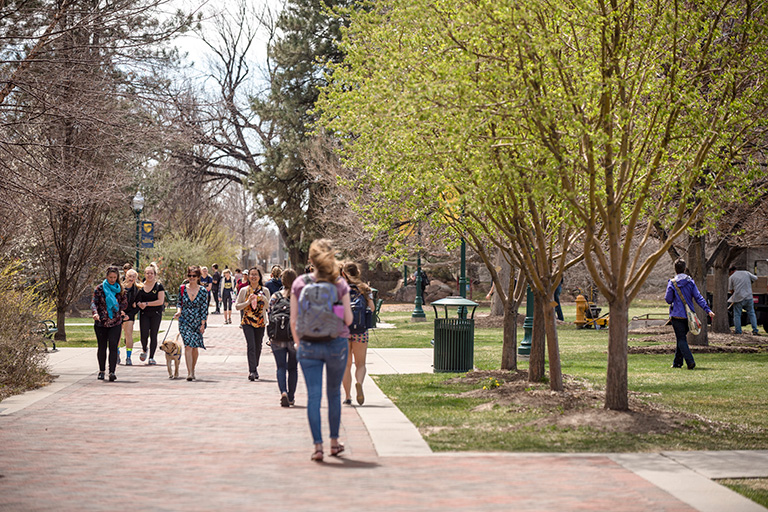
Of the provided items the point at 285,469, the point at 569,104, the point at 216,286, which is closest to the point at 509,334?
the point at 569,104

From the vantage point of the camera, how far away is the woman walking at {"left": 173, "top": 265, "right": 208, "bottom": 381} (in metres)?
14.1

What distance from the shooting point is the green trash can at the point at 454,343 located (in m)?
15.0

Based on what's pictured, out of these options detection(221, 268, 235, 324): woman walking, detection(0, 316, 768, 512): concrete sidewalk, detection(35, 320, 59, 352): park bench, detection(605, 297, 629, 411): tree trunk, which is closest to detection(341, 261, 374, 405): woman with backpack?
detection(0, 316, 768, 512): concrete sidewalk

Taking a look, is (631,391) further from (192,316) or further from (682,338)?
(192,316)

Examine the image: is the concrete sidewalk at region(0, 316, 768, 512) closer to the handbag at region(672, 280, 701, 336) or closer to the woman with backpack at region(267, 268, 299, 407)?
the woman with backpack at region(267, 268, 299, 407)

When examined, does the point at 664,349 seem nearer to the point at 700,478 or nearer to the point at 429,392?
the point at 429,392

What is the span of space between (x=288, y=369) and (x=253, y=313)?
258 cm

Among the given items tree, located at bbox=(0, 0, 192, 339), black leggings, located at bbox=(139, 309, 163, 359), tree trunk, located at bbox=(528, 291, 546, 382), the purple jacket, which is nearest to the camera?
tree trunk, located at bbox=(528, 291, 546, 382)

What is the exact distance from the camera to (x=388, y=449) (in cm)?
830

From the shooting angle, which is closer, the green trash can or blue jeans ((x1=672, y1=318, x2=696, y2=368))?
the green trash can

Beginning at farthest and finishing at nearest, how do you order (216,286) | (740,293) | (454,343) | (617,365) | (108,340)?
(216,286) → (740,293) → (454,343) → (108,340) → (617,365)

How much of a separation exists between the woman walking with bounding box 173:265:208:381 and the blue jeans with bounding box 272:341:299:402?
9.23 feet

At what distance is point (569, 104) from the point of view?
9.35 m

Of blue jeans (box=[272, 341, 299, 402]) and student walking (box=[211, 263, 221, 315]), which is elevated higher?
student walking (box=[211, 263, 221, 315])
